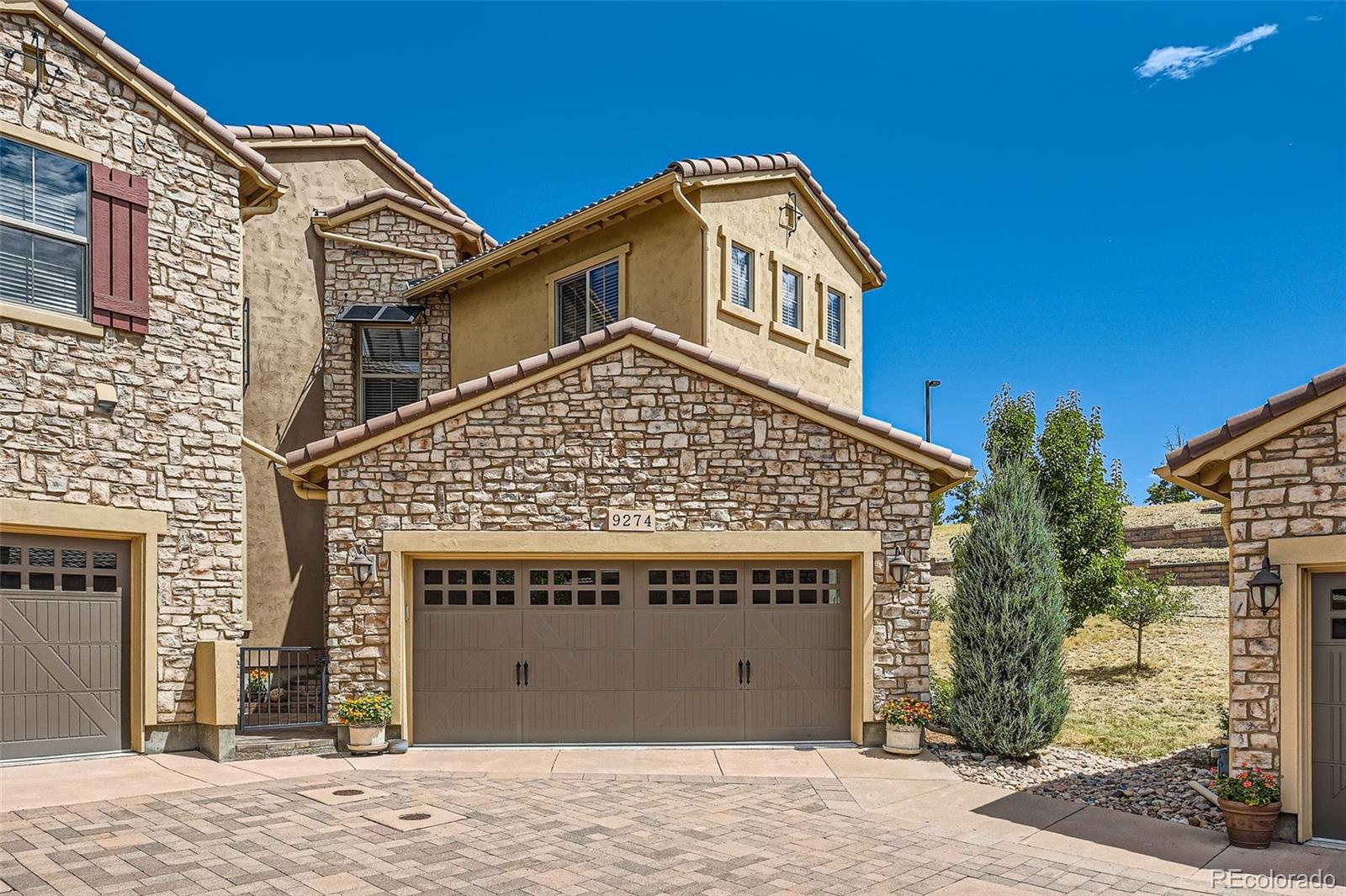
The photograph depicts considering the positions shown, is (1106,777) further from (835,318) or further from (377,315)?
(377,315)

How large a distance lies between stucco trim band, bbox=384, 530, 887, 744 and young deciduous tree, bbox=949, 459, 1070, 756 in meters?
1.11

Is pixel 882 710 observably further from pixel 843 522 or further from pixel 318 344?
pixel 318 344

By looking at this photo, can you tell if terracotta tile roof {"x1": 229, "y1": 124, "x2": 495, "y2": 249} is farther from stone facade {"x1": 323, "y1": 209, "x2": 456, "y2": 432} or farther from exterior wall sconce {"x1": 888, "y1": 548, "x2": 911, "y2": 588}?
exterior wall sconce {"x1": 888, "y1": 548, "x2": 911, "y2": 588}

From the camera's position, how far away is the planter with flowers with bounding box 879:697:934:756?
39.9 ft

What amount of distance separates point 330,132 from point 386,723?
38.4 ft

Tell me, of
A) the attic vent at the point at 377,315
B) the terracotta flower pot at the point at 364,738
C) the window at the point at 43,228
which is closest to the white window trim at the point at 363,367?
the attic vent at the point at 377,315

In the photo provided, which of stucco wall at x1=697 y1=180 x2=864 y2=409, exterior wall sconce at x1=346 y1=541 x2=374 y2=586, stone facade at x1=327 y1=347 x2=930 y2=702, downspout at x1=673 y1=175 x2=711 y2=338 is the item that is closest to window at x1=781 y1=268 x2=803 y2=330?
stucco wall at x1=697 y1=180 x2=864 y2=409

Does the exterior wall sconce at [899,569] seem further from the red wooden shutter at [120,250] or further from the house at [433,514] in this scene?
the red wooden shutter at [120,250]

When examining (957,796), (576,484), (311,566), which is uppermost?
(576,484)

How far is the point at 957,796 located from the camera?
10.4 meters

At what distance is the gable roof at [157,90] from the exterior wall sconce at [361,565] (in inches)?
212

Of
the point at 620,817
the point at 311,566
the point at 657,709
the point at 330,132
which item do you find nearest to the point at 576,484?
the point at 657,709

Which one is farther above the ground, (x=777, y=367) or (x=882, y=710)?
(x=777, y=367)

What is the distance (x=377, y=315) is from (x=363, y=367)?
1.03 meters
